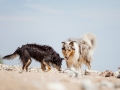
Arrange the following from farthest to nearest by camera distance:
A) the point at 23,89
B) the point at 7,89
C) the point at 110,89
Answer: the point at 110,89 → the point at 7,89 → the point at 23,89

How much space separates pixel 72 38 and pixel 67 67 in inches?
68.9

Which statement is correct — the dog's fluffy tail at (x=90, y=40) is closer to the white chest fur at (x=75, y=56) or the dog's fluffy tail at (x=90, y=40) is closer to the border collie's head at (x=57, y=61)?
the white chest fur at (x=75, y=56)

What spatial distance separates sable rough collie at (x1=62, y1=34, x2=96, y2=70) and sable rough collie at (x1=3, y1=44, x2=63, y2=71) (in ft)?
2.11

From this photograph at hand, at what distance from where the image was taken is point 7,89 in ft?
17.0

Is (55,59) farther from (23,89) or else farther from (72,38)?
(23,89)

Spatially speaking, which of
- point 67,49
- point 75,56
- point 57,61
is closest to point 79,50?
point 75,56

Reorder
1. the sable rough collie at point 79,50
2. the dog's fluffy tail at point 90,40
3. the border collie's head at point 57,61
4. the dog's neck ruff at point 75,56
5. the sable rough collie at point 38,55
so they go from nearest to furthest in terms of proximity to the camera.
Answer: the sable rough collie at point 38,55 → the border collie's head at point 57,61 → the sable rough collie at point 79,50 → the dog's neck ruff at point 75,56 → the dog's fluffy tail at point 90,40

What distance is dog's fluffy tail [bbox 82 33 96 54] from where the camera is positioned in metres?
17.7

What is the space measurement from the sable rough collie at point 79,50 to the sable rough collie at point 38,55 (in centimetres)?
64

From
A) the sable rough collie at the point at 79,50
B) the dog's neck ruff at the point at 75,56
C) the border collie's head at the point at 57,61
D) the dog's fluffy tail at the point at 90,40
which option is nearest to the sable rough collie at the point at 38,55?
the border collie's head at the point at 57,61

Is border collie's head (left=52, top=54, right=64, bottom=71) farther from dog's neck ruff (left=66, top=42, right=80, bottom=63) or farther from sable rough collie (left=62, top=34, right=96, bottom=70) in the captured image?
dog's neck ruff (left=66, top=42, right=80, bottom=63)

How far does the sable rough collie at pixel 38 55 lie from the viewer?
47.7 ft

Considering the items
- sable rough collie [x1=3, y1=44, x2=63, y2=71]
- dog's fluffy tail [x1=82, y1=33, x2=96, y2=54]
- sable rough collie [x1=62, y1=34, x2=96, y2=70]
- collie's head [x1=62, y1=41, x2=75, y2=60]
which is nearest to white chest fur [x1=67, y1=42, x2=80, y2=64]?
sable rough collie [x1=62, y1=34, x2=96, y2=70]

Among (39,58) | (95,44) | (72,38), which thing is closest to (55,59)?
(39,58)
